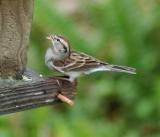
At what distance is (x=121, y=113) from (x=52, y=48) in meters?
2.96

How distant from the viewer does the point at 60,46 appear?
5.14 meters

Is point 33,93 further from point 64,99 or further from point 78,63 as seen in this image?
point 78,63

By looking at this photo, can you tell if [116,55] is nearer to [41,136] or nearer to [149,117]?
[149,117]

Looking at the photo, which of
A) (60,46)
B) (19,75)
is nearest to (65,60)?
(60,46)

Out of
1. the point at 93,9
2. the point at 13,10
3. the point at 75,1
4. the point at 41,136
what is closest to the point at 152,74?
the point at 93,9

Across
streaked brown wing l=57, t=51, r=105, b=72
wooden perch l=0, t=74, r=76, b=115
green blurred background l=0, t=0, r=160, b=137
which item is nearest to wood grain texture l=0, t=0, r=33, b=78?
wooden perch l=0, t=74, r=76, b=115

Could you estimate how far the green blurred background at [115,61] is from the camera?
25.3 ft

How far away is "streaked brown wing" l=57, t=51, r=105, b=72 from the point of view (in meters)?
5.15

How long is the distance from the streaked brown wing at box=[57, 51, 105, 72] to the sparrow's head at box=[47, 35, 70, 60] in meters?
0.05

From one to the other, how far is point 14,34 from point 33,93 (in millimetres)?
488

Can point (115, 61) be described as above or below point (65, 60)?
below

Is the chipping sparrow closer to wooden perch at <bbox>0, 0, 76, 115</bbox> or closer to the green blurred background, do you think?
wooden perch at <bbox>0, 0, 76, 115</bbox>

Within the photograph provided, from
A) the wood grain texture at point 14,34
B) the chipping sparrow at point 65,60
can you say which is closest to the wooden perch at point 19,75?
the wood grain texture at point 14,34

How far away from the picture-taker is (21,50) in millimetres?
4922
